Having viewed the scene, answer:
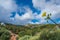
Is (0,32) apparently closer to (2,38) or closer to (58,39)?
(2,38)

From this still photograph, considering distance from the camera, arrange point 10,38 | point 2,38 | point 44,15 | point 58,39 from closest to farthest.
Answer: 1. point 44,15
2. point 58,39
3. point 2,38
4. point 10,38

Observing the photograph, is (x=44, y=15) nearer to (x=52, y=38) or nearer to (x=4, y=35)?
(x=52, y=38)

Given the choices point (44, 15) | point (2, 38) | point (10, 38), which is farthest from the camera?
point (10, 38)

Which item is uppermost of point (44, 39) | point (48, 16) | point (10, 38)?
point (48, 16)

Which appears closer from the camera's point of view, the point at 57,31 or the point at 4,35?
the point at 57,31

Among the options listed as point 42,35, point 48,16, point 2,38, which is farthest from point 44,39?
point 2,38

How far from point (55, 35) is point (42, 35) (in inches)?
33.1

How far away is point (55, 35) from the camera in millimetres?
12250

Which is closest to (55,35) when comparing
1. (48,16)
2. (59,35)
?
(59,35)

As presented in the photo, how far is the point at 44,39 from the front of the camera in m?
12.5

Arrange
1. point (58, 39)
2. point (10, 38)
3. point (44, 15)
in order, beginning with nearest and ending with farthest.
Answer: point (44, 15)
point (58, 39)
point (10, 38)

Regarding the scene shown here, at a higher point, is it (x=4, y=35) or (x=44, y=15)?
(x=44, y=15)

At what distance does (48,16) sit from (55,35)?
4.93 metres

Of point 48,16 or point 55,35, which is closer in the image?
point 48,16
